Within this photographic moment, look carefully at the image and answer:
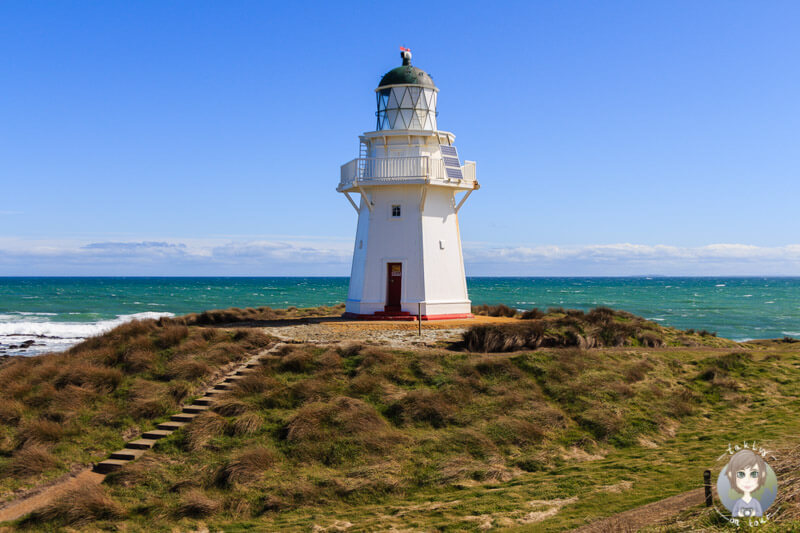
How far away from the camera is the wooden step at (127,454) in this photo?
1161 centimetres

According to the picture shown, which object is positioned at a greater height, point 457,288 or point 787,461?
point 457,288

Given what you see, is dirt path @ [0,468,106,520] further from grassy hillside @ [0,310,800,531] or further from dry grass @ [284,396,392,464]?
dry grass @ [284,396,392,464]

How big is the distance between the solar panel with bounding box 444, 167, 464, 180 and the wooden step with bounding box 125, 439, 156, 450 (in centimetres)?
1338

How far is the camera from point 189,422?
12.6 meters

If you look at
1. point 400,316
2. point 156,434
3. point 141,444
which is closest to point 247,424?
point 156,434

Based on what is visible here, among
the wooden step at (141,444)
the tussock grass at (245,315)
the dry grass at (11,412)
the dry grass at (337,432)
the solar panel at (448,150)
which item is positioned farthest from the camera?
the tussock grass at (245,315)

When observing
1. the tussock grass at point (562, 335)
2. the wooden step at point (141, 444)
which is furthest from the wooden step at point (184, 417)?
the tussock grass at point (562, 335)

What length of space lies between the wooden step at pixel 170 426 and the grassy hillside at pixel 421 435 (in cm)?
43

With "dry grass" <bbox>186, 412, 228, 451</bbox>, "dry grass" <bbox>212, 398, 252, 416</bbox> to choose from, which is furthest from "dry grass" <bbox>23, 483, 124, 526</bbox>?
"dry grass" <bbox>212, 398, 252, 416</bbox>

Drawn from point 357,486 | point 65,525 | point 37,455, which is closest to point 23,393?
point 37,455

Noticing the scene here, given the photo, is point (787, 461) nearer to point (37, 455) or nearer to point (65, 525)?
point (65, 525)

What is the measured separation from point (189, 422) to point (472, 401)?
570 cm

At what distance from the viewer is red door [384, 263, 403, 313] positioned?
2225 cm

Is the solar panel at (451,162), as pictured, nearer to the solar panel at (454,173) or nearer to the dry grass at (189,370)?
the solar panel at (454,173)
